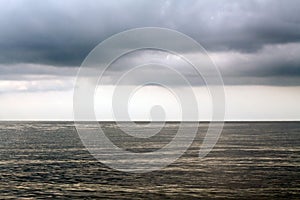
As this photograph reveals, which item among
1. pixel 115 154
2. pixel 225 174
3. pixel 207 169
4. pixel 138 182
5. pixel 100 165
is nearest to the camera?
pixel 138 182

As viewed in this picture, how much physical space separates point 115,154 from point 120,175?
1553 inches

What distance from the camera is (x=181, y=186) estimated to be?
69.2 m

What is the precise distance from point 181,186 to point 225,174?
15051 millimetres

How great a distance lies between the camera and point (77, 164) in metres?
97.8

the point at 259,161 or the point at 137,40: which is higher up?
the point at 137,40

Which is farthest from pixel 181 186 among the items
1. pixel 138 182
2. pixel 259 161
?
pixel 259 161

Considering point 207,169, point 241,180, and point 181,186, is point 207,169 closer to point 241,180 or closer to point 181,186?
point 241,180

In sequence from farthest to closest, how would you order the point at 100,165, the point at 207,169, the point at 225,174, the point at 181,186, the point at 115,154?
the point at 115,154
the point at 100,165
the point at 207,169
the point at 225,174
the point at 181,186

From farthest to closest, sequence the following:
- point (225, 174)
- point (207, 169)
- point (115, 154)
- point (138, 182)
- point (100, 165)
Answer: point (115, 154)
point (100, 165)
point (207, 169)
point (225, 174)
point (138, 182)

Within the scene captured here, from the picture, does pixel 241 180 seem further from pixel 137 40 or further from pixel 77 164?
pixel 77 164

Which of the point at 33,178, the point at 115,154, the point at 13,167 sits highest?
the point at 115,154

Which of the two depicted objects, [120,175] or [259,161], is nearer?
[120,175]

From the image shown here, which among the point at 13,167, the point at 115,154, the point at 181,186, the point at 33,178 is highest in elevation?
the point at 115,154

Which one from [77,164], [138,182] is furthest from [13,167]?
[138,182]
